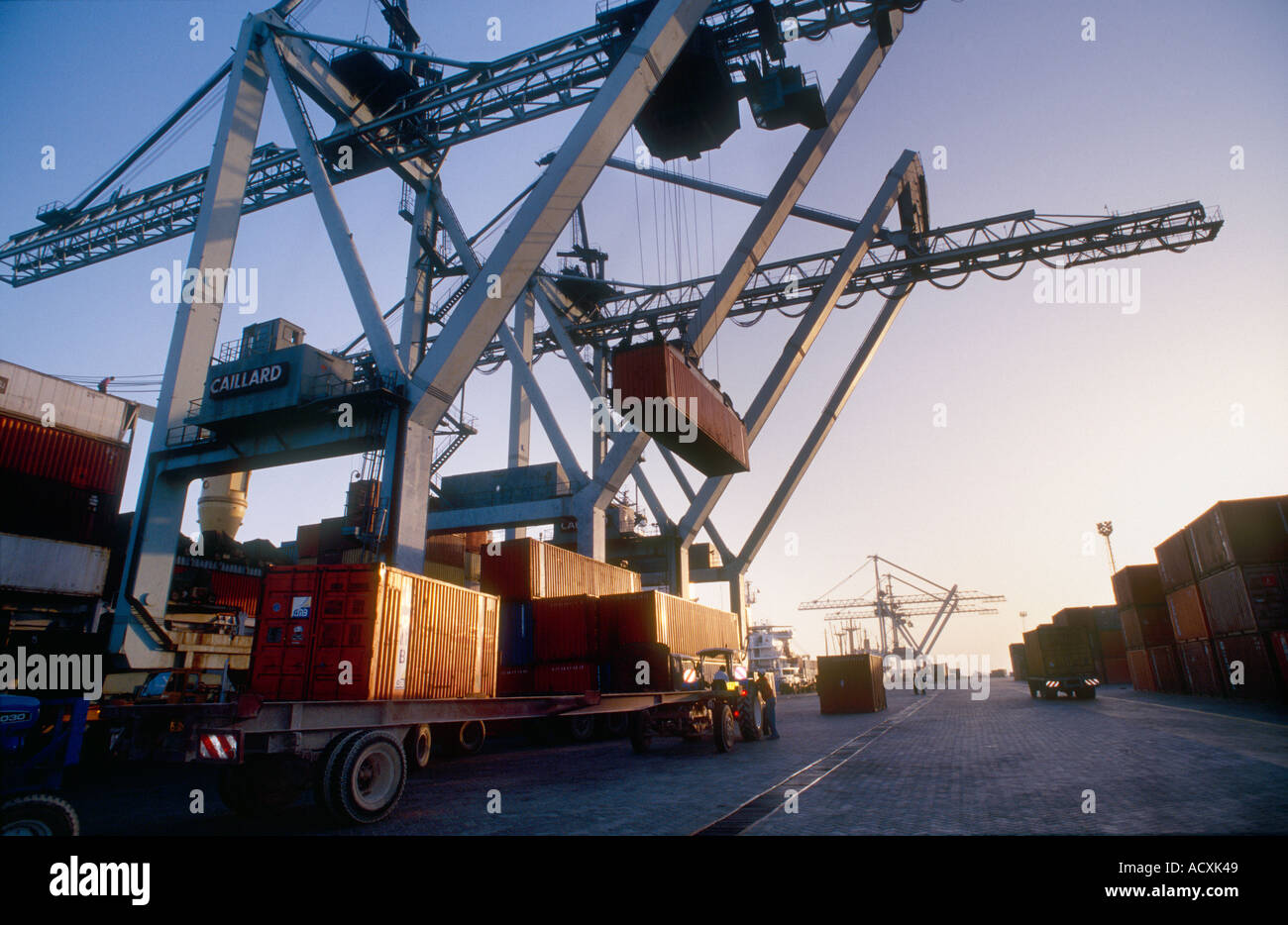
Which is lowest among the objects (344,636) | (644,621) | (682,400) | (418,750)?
(418,750)

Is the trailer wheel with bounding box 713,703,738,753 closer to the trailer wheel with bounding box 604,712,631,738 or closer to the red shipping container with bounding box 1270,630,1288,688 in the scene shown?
the trailer wheel with bounding box 604,712,631,738

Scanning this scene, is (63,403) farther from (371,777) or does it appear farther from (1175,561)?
(1175,561)

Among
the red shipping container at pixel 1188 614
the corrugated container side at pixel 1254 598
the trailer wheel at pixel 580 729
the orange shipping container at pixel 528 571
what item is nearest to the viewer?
the corrugated container side at pixel 1254 598

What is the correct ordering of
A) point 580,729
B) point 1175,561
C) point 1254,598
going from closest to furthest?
point 1254,598 < point 580,729 < point 1175,561

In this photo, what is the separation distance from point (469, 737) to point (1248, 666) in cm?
2333

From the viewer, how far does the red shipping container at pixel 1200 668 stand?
22169 mm

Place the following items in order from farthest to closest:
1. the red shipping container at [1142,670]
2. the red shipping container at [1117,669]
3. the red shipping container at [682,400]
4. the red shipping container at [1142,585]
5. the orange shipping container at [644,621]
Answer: the red shipping container at [1117,669] → the red shipping container at [1142,670] → the red shipping container at [1142,585] → the orange shipping container at [644,621] → the red shipping container at [682,400]

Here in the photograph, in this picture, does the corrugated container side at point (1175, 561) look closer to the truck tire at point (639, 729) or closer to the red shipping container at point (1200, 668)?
the red shipping container at point (1200, 668)

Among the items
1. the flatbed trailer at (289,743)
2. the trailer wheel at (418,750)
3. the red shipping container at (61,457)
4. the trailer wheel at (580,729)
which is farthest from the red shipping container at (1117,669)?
the red shipping container at (61,457)

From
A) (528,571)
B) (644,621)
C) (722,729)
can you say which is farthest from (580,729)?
(722,729)

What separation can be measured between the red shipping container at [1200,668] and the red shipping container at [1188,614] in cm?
31

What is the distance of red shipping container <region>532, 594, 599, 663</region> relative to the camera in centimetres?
1733

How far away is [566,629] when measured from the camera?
1756cm
